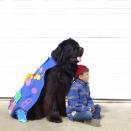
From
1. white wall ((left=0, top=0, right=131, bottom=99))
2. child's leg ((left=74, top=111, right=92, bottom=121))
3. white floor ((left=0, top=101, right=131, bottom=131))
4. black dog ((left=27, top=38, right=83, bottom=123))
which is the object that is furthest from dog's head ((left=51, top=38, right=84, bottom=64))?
white wall ((left=0, top=0, right=131, bottom=99))

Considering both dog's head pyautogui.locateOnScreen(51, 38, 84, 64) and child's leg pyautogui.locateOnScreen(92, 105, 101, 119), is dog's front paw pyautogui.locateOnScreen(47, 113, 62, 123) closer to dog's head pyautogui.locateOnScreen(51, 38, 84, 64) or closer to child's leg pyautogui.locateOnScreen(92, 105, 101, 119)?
child's leg pyautogui.locateOnScreen(92, 105, 101, 119)

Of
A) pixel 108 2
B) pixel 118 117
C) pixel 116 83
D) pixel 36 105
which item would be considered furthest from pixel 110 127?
pixel 108 2

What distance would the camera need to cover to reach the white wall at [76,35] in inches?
340

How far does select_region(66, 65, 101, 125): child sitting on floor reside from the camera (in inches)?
280

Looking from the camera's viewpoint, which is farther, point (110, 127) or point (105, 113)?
point (105, 113)

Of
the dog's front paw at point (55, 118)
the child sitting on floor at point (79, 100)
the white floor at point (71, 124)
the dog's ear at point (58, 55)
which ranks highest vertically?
the dog's ear at point (58, 55)

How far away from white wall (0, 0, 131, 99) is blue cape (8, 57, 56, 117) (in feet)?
4.19

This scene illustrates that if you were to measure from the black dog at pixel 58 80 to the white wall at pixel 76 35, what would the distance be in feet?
4.68

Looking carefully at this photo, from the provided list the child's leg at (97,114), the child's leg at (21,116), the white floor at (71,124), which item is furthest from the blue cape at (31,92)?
the child's leg at (97,114)

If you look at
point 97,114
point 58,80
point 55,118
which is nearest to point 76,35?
point 58,80

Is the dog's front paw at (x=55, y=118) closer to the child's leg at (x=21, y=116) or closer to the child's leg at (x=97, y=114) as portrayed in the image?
the child's leg at (x=21, y=116)

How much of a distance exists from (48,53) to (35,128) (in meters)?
2.11

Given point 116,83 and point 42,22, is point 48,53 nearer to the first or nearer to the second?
point 42,22

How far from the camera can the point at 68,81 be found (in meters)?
7.23
